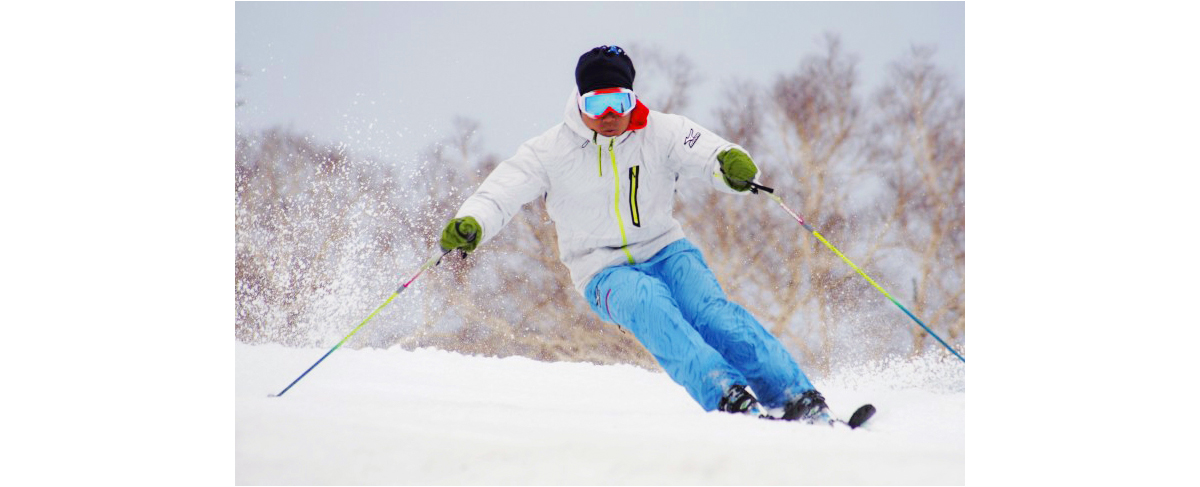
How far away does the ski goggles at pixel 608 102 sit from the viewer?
1.99m

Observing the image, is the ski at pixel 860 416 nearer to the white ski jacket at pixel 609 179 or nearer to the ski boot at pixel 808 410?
the ski boot at pixel 808 410

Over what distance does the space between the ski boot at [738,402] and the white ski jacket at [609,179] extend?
1.57 ft

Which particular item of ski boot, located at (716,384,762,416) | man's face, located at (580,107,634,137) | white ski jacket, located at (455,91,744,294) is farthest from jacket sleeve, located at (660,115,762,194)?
ski boot, located at (716,384,762,416)

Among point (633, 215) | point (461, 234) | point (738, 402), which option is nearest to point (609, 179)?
point (633, 215)

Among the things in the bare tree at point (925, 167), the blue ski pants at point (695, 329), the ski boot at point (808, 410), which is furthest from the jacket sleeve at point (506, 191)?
the bare tree at point (925, 167)

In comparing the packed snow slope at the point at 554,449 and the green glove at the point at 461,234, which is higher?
the green glove at the point at 461,234

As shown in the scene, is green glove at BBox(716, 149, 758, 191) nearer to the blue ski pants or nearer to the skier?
the skier

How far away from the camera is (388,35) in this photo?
500 centimetres

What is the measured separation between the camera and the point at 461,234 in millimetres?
Result: 1861

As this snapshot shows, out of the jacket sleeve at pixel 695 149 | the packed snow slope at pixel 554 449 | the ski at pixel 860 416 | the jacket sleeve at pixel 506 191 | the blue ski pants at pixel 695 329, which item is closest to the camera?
the packed snow slope at pixel 554 449

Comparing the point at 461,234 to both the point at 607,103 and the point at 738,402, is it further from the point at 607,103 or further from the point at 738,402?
the point at 738,402

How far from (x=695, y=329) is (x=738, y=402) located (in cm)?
29

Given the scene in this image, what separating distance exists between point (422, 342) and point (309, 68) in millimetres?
1855
